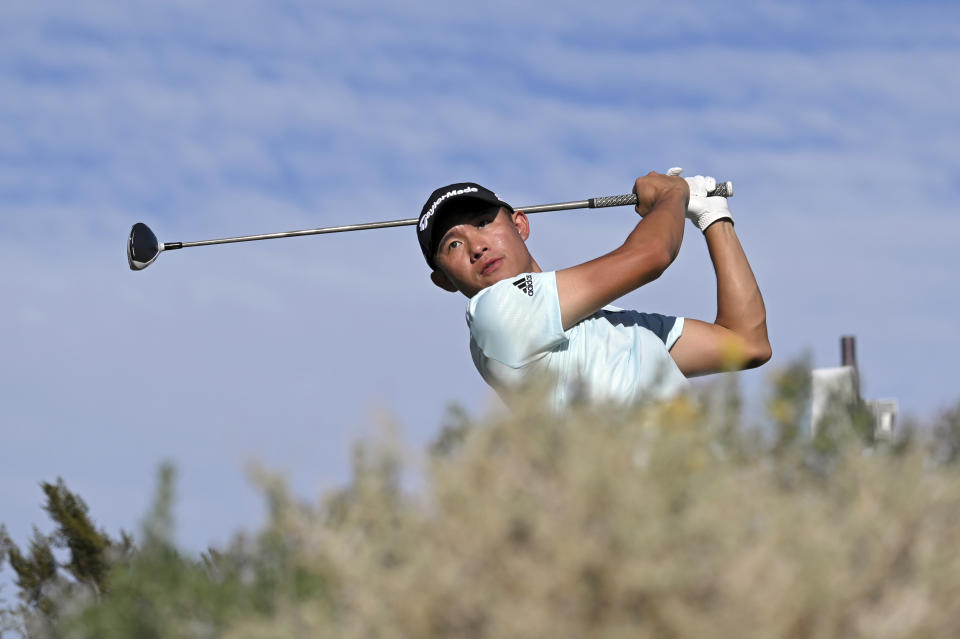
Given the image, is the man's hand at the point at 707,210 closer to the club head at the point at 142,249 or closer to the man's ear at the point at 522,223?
the man's ear at the point at 522,223

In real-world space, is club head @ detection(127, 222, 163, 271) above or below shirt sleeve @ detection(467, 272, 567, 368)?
above

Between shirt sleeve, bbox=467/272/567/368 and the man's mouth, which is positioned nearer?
shirt sleeve, bbox=467/272/567/368

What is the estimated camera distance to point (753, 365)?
550cm

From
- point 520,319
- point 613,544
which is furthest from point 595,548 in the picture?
point 520,319

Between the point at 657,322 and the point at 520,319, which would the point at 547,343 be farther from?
the point at 657,322

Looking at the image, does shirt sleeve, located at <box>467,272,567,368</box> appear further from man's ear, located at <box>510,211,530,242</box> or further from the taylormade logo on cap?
man's ear, located at <box>510,211,530,242</box>

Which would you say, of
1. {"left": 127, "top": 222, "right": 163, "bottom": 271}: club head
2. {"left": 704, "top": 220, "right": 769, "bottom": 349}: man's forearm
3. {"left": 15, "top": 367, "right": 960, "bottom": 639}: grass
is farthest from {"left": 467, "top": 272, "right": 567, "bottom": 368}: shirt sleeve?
{"left": 127, "top": 222, "right": 163, "bottom": 271}: club head

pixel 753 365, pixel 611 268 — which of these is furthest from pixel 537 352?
pixel 753 365

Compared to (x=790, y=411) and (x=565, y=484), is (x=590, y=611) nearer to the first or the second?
(x=565, y=484)

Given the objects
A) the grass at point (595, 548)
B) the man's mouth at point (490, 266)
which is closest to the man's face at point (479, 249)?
the man's mouth at point (490, 266)

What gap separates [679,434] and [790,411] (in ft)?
1.88

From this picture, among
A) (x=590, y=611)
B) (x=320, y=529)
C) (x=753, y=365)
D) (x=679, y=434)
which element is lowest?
(x=590, y=611)

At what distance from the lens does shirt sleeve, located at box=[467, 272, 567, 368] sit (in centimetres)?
440

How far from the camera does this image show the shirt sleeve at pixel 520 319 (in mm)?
4398
